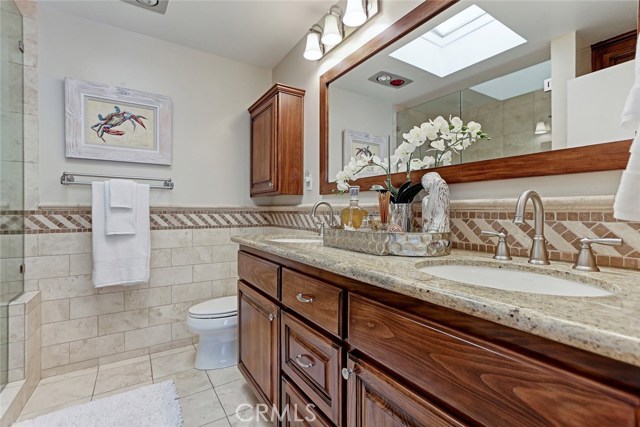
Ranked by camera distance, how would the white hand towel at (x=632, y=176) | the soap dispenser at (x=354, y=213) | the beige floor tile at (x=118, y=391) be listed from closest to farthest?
the white hand towel at (x=632, y=176), the soap dispenser at (x=354, y=213), the beige floor tile at (x=118, y=391)

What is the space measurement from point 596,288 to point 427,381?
0.44m

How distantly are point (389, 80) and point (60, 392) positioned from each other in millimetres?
2502

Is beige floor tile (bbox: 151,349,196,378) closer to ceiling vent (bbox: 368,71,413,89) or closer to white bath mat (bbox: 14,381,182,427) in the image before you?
white bath mat (bbox: 14,381,182,427)

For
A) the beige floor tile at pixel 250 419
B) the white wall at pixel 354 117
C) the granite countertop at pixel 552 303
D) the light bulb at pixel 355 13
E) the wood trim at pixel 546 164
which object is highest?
the light bulb at pixel 355 13

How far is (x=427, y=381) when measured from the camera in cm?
58

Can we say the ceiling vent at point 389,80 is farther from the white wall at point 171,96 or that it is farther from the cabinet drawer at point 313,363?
the white wall at point 171,96

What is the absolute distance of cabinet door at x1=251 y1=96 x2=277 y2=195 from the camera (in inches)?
84.6

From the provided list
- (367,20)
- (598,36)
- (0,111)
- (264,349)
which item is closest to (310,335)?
(264,349)

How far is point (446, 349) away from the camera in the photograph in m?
0.54

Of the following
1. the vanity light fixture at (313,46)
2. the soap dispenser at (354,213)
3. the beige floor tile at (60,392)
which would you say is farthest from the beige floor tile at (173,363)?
the vanity light fixture at (313,46)

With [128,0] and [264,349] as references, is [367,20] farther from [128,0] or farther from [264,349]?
[264,349]

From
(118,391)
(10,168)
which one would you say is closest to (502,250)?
(118,391)

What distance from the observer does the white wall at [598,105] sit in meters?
0.77

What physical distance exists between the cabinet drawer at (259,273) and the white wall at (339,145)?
0.66m
